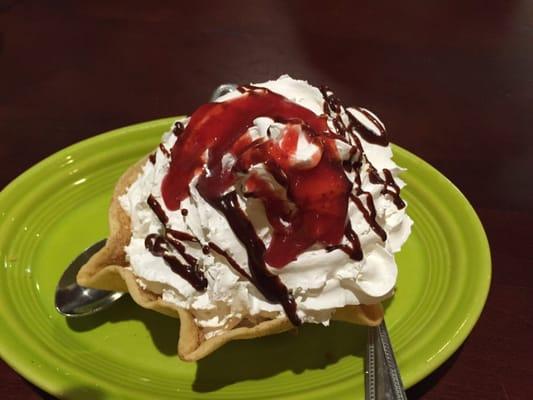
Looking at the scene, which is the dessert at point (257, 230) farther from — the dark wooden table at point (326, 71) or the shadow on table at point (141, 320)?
the dark wooden table at point (326, 71)

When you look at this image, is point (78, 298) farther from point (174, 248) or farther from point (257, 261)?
point (257, 261)

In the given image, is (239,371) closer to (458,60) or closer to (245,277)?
(245,277)

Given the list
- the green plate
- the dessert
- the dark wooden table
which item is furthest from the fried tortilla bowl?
the dark wooden table

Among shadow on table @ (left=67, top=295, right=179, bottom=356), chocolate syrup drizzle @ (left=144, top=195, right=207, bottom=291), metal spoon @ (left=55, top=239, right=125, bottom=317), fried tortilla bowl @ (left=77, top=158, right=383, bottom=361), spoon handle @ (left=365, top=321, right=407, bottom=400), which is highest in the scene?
chocolate syrup drizzle @ (left=144, top=195, right=207, bottom=291)

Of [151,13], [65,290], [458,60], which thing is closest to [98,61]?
[151,13]

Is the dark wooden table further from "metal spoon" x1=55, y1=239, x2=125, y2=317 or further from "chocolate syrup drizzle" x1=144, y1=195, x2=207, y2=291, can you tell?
"chocolate syrup drizzle" x1=144, y1=195, x2=207, y2=291

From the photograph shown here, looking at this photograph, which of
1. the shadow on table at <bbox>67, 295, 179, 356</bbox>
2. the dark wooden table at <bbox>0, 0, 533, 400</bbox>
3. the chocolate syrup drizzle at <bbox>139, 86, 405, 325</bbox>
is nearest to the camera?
the chocolate syrup drizzle at <bbox>139, 86, 405, 325</bbox>
